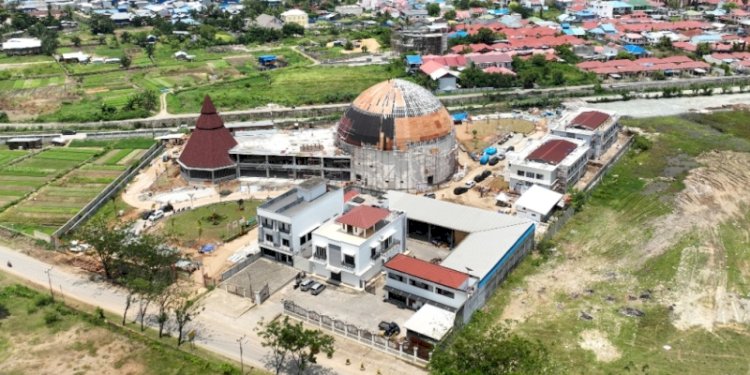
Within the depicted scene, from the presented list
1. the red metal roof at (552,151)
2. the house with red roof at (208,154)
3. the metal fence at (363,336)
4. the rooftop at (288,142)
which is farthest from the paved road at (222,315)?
the red metal roof at (552,151)

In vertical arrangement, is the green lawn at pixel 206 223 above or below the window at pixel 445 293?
below

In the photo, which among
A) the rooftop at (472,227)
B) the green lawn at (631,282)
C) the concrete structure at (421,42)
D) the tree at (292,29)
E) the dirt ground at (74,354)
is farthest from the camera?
the tree at (292,29)

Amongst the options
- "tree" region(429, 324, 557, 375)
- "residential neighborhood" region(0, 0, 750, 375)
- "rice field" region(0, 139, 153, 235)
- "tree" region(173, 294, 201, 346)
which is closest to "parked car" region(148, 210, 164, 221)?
"residential neighborhood" region(0, 0, 750, 375)

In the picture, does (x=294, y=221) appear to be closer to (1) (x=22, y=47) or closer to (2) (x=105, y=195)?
(2) (x=105, y=195)

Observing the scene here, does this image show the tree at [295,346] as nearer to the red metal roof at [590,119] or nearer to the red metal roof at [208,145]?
the red metal roof at [208,145]

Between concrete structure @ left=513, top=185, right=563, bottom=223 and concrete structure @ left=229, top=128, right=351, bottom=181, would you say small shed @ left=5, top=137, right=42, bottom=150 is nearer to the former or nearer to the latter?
concrete structure @ left=229, top=128, right=351, bottom=181

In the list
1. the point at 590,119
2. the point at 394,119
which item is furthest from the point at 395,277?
the point at 590,119

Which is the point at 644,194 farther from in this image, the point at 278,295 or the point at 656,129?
the point at 278,295
